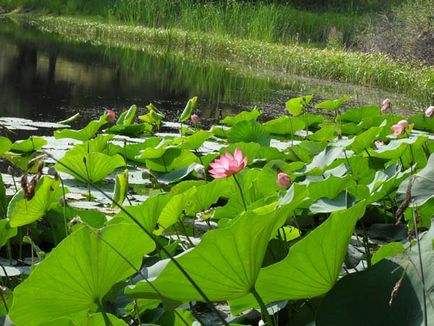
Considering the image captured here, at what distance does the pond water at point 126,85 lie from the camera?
5785 mm

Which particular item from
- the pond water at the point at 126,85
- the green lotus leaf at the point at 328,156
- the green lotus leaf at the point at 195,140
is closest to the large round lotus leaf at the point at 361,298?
the green lotus leaf at the point at 328,156

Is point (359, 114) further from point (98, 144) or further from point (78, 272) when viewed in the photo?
point (78, 272)

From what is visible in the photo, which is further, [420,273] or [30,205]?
[30,205]

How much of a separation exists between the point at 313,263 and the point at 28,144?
1801 millimetres

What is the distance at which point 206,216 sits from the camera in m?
1.78

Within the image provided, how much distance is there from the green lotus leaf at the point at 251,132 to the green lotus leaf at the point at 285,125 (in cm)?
16

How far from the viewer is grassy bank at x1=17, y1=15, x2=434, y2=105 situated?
8.42m

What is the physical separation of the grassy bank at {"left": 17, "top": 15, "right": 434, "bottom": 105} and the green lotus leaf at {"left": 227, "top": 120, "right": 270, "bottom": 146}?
4.43 metres

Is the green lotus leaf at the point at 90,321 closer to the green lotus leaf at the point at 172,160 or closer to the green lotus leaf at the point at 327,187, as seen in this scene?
the green lotus leaf at the point at 327,187

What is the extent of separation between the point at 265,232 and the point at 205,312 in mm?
602

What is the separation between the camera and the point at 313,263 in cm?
92

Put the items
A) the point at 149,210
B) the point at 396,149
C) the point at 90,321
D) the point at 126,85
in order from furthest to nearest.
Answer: the point at 126,85 → the point at 396,149 → the point at 149,210 → the point at 90,321

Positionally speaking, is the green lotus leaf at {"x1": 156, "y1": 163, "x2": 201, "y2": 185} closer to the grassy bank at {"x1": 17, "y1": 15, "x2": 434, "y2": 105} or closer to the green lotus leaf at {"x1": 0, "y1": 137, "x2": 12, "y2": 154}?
the green lotus leaf at {"x1": 0, "y1": 137, "x2": 12, "y2": 154}

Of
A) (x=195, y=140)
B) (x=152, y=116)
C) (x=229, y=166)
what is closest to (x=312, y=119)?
(x=152, y=116)
